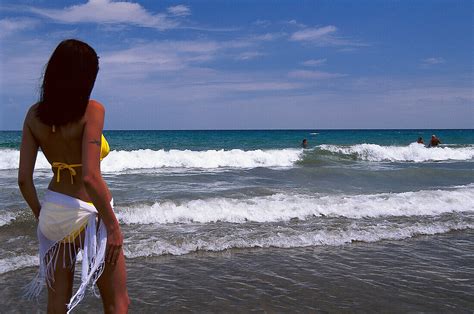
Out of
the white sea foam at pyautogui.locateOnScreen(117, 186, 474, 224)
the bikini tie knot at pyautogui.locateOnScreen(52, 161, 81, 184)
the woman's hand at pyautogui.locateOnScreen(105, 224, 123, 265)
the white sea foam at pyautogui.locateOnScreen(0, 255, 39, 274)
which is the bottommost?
the white sea foam at pyautogui.locateOnScreen(0, 255, 39, 274)

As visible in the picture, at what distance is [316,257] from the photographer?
5969 millimetres

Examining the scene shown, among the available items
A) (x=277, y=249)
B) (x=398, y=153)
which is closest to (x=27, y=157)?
(x=277, y=249)

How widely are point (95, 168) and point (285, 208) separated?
6.75 metres

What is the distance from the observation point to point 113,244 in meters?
2.38

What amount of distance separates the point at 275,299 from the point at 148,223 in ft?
12.9

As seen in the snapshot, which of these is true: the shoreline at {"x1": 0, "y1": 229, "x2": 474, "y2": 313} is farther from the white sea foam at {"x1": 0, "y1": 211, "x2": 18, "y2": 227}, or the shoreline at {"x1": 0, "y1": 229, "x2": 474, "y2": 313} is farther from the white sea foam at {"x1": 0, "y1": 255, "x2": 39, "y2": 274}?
the white sea foam at {"x1": 0, "y1": 211, "x2": 18, "y2": 227}

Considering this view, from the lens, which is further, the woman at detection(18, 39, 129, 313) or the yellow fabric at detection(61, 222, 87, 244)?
the yellow fabric at detection(61, 222, 87, 244)

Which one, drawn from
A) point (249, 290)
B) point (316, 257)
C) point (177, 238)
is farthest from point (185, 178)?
point (249, 290)

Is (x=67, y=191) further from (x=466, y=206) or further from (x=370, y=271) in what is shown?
(x=466, y=206)

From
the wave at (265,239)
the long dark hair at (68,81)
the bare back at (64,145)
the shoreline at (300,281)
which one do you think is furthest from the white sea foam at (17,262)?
the long dark hair at (68,81)

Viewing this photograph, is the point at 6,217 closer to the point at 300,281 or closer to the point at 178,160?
the point at 300,281

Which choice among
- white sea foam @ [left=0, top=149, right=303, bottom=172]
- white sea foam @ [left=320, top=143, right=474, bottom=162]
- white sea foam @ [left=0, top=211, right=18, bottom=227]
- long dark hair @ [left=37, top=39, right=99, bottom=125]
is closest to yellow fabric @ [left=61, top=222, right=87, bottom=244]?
long dark hair @ [left=37, top=39, right=99, bottom=125]

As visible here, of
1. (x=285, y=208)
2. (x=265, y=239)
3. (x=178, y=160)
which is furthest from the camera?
(x=178, y=160)

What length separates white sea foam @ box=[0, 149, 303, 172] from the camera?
19.2 meters
